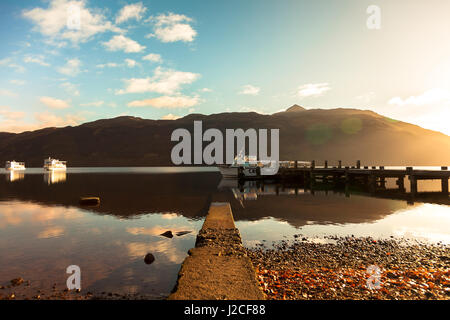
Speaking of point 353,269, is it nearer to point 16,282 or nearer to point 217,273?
point 217,273

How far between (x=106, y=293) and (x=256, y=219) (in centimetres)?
1223

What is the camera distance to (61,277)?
912 cm

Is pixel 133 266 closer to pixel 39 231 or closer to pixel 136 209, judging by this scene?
pixel 39 231

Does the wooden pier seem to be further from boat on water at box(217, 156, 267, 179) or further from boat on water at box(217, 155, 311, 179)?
boat on water at box(217, 156, 267, 179)

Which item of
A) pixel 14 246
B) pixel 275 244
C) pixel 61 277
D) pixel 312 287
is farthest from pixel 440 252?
pixel 14 246

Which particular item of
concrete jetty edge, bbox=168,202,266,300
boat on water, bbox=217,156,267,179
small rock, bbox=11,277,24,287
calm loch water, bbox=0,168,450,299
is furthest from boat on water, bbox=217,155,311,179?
small rock, bbox=11,277,24,287

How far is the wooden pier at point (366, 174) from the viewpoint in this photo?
103 ft

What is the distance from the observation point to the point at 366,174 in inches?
1729

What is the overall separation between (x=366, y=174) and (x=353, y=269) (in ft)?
132

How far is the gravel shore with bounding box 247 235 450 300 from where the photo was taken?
6969mm

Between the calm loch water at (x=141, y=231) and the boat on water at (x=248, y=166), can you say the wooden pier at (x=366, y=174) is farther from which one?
the calm loch water at (x=141, y=231)

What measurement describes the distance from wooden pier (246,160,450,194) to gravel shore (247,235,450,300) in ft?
75.7

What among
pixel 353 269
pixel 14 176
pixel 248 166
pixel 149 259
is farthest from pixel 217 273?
pixel 14 176

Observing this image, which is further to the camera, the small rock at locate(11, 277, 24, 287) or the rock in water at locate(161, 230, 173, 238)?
the rock in water at locate(161, 230, 173, 238)
